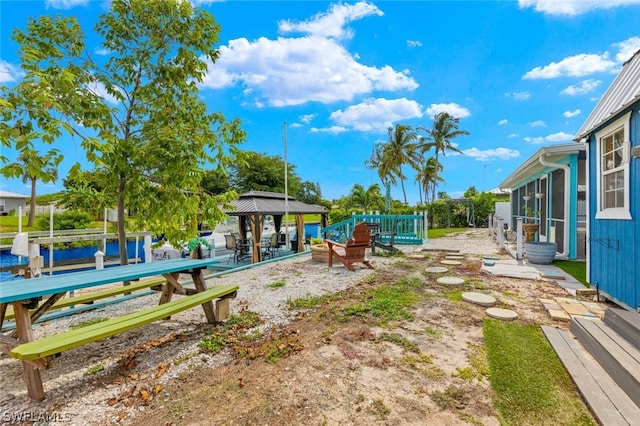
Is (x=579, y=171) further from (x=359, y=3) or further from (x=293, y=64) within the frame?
(x=293, y=64)

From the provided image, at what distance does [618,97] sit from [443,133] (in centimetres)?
2406

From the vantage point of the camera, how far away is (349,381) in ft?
7.88

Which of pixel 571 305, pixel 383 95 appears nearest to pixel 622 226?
pixel 571 305

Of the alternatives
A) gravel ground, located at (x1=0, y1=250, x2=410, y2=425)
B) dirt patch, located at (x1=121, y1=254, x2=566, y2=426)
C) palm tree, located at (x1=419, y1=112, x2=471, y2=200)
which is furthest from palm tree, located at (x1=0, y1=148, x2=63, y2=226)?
palm tree, located at (x1=419, y1=112, x2=471, y2=200)

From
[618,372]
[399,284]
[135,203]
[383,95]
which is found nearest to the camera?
[618,372]

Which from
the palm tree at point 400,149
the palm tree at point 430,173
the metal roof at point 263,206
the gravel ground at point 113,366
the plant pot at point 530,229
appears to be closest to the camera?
the gravel ground at point 113,366

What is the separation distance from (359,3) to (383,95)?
14.4 metres

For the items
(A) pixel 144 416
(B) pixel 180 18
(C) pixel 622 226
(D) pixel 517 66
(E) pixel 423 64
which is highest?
(E) pixel 423 64

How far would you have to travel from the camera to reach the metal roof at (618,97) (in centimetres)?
359

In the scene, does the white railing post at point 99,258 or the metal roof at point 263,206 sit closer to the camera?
the white railing post at point 99,258

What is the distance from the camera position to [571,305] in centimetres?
412

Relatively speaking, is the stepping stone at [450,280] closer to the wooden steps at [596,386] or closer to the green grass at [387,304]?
the green grass at [387,304]

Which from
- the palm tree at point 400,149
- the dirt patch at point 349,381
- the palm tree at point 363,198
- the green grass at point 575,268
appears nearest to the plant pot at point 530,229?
the green grass at point 575,268

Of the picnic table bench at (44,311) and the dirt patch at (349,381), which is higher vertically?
the picnic table bench at (44,311)
